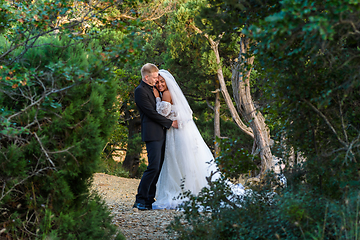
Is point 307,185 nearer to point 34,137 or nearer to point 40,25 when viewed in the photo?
point 34,137

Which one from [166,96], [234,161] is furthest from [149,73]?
[234,161]

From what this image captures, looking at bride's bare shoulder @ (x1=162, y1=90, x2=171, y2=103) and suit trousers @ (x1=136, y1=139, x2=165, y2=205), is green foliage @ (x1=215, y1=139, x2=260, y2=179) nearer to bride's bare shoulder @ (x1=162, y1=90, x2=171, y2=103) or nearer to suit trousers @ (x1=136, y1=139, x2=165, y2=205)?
suit trousers @ (x1=136, y1=139, x2=165, y2=205)

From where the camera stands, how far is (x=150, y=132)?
196 inches

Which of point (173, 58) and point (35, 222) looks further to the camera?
point (173, 58)

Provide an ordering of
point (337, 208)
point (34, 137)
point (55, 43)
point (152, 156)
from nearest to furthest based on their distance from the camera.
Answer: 1. point (337, 208)
2. point (34, 137)
3. point (55, 43)
4. point (152, 156)

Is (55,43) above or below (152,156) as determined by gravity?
above

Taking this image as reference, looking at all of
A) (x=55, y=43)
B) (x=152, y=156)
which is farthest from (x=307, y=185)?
(x=152, y=156)

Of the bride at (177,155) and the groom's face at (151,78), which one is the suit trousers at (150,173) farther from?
the groom's face at (151,78)

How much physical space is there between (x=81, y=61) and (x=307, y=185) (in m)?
2.12

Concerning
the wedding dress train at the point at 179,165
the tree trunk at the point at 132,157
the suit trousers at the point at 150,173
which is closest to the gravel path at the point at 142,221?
the suit trousers at the point at 150,173

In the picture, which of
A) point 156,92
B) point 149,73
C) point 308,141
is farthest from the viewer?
point 156,92

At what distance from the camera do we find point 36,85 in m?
2.60

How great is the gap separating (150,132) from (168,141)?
20.6 inches

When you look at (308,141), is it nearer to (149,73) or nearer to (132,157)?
(149,73)
